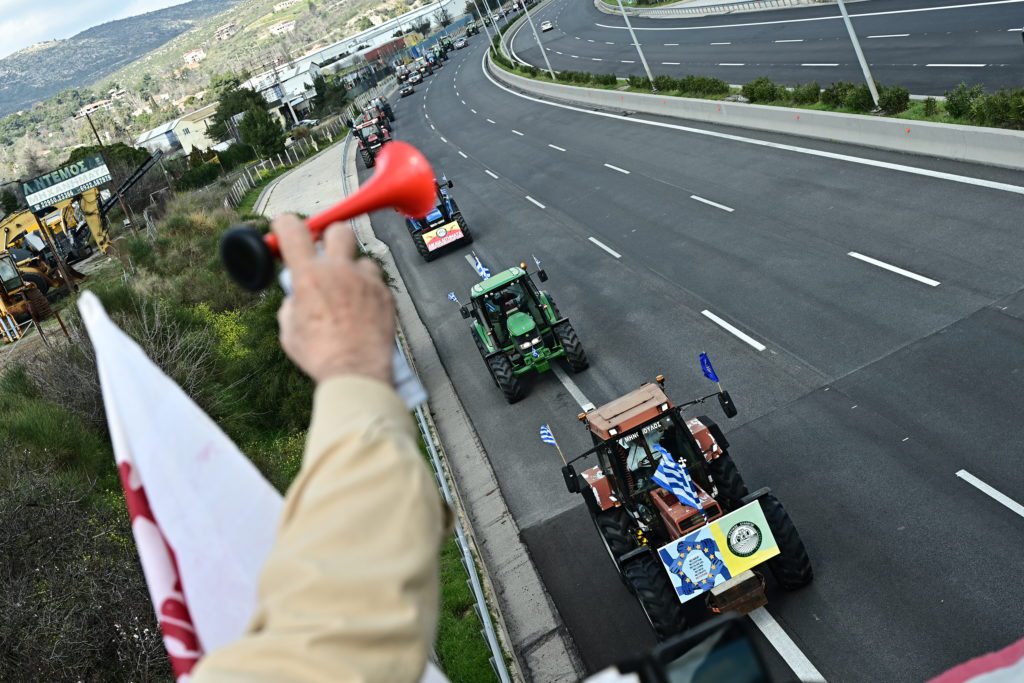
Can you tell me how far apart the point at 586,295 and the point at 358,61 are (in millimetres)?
146547

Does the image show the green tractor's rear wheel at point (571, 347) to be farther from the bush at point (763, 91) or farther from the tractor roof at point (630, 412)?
the bush at point (763, 91)

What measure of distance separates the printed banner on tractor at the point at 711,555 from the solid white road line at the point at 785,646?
0.80 metres

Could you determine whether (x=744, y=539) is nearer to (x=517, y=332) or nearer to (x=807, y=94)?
(x=517, y=332)

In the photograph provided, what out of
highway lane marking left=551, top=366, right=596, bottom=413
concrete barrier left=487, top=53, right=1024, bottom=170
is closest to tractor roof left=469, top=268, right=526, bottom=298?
highway lane marking left=551, top=366, right=596, bottom=413

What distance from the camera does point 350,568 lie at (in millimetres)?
1680

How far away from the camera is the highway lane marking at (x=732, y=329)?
16.9m

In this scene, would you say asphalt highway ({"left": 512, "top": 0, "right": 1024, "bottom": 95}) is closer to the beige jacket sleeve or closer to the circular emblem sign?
the circular emblem sign

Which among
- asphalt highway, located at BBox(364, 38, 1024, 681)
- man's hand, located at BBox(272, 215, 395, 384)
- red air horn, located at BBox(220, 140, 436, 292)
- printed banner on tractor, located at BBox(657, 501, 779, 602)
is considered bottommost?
asphalt highway, located at BBox(364, 38, 1024, 681)

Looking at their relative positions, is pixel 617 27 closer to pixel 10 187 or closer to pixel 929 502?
pixel 10 187

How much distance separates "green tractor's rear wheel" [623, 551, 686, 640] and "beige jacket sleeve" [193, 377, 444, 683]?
8526 millimetres

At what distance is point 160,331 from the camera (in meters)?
19.2

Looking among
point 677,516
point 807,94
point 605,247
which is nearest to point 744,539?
point 677,516

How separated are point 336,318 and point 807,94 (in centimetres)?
2947

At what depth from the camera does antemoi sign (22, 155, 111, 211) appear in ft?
146
